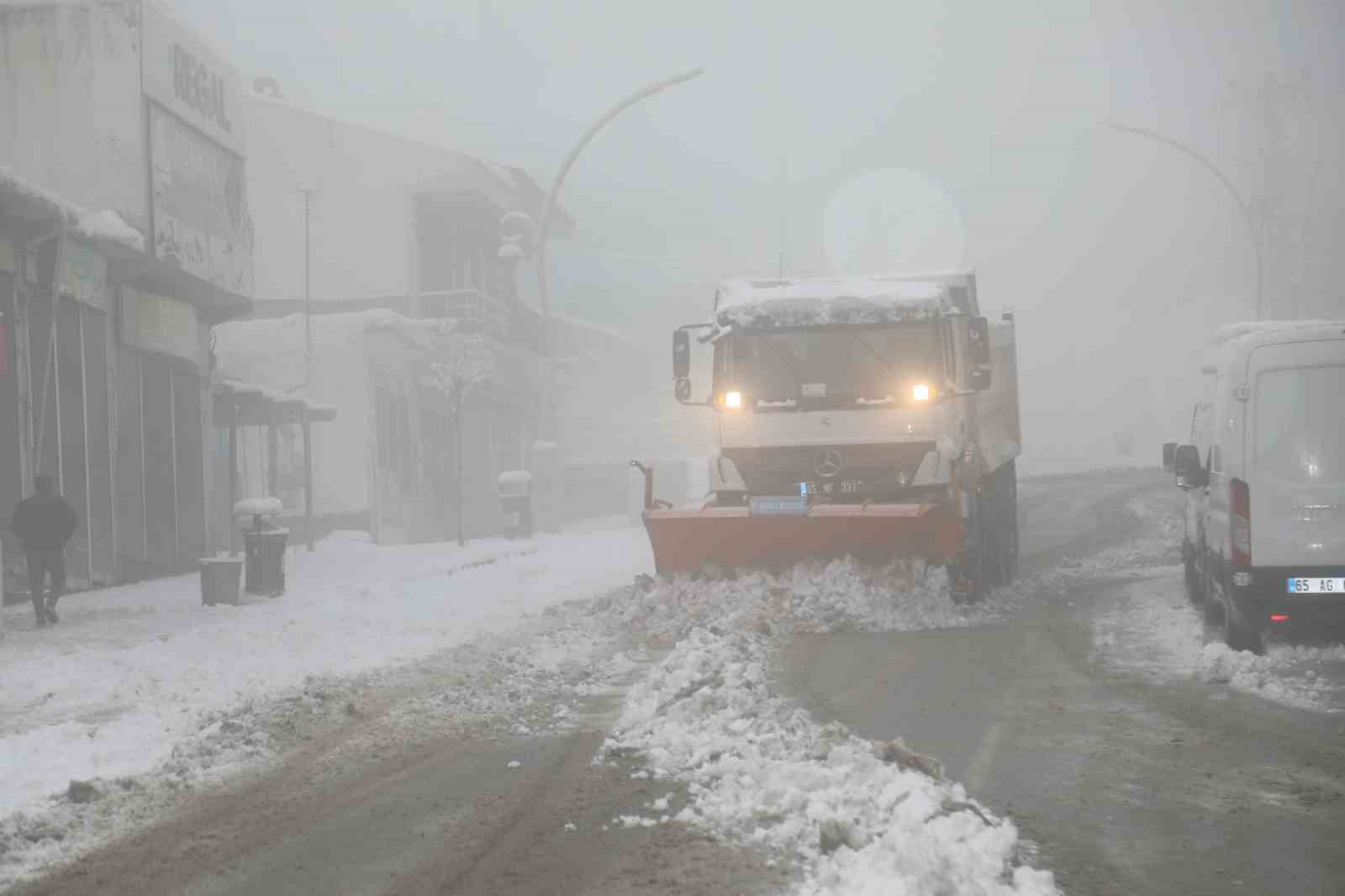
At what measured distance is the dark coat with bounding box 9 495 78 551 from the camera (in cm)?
1490

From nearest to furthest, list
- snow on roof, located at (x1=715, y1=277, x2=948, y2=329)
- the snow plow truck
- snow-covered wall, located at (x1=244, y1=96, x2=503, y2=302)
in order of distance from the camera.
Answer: the snow plow truck, snow on roof, located at (x1=715, y1=277, x2=948, y2=329), snow-covered wall, located at (x1=244, y1=96, x2=503, y2=302)

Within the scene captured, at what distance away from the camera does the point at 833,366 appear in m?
13.6

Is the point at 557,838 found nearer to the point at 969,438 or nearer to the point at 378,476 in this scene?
the point at 969,438

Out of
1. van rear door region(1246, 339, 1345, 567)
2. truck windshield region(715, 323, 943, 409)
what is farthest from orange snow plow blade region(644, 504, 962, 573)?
van rear door region(1246, 339, 1345, 567)

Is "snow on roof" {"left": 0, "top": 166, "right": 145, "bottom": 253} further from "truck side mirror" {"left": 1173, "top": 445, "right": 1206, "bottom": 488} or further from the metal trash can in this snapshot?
"truck side mirror" {"left": 1173, "top": 445, "right": 1206, "bottom": 488}

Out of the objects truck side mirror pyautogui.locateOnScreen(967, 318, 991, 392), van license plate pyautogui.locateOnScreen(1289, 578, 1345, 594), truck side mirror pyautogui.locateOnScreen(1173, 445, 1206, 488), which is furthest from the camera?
truck side mirror pyautogui.locateOnScreen(967, 318, 991, 392)

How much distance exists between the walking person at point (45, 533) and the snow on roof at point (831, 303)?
24.3ft

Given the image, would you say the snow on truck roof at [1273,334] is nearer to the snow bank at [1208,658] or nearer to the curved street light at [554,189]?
the snow bank at [1208,658]

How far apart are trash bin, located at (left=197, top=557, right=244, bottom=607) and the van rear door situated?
452 inches

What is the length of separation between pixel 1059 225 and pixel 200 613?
120350 millimetres

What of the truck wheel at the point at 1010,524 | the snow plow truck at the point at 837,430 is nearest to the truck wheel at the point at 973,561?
the snow plow truck at the point at 837,430

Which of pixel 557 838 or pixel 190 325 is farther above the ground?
pixel 190 325

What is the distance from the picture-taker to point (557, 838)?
548 centimetres

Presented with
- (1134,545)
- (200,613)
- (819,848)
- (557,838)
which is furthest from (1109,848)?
(1134,545)
